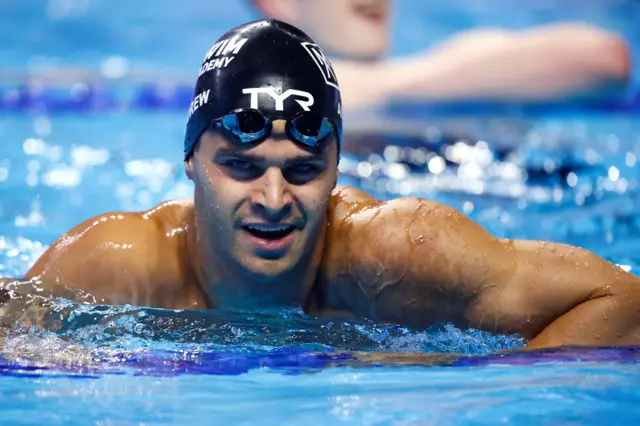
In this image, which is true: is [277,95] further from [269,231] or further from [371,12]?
[371,12]

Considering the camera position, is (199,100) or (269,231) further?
(199,100)

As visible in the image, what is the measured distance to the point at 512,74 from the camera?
8.85 meters

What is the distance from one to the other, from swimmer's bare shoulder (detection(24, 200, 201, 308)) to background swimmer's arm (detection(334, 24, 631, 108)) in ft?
18.1

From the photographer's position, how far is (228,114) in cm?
304

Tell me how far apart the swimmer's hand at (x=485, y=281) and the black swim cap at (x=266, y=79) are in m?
0.42

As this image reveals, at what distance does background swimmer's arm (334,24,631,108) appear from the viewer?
879cm

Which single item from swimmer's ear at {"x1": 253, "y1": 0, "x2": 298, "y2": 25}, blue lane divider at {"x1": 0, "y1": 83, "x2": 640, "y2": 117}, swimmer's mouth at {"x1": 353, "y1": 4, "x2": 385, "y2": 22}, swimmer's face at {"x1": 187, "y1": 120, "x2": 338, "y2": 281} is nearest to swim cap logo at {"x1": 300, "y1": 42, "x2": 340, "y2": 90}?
swimmer's face at {"x1": 187, "y1": 120, "x2": 338, "y2": 281}

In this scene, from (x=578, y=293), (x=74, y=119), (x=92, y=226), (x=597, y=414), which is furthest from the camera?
(x=74, y=119)

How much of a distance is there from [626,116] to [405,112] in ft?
6.90

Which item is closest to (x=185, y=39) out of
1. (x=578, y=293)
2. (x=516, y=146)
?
(x=516, y=146)

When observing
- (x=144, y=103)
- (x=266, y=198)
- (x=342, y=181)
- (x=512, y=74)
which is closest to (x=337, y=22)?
(x=512, y=74)

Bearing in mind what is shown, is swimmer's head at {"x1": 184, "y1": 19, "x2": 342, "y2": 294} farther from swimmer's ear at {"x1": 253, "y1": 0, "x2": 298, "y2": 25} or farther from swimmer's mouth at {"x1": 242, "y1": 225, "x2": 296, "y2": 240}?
swimmer's ear at {"x1": 253, "y1": 0, "x2": 298, "y2": 25}

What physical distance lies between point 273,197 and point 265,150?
164 millimetres

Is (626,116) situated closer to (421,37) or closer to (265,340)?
(421,37)
